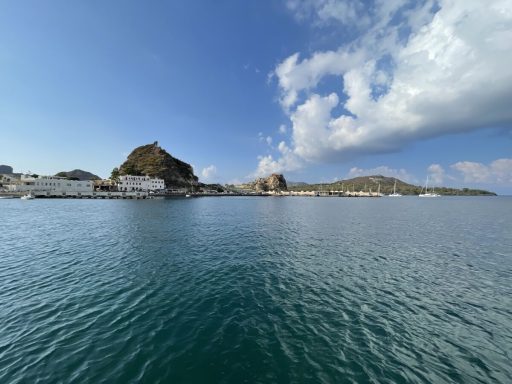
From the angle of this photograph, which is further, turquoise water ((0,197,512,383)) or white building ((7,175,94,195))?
white building ((7,175,94,195))

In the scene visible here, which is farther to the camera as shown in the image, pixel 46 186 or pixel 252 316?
pixel 46 186

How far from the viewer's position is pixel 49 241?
35000 millimetres

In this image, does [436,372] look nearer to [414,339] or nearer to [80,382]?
[414,339]

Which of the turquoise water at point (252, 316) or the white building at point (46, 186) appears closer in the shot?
the turquoise water at point (252, 316)

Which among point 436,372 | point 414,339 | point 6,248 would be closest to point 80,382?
point 436,372

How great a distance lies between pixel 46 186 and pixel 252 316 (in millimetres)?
209429

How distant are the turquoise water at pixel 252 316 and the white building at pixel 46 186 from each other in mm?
173356

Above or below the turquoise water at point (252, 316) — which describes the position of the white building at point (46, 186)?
above

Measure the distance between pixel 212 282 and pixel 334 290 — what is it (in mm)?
10530

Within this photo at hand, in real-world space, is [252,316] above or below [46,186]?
below

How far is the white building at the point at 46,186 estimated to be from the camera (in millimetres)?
158875

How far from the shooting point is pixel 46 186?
16262 cm

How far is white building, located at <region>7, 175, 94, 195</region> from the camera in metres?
159

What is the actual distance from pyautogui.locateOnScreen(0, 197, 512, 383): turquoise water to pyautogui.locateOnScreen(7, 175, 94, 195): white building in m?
173
